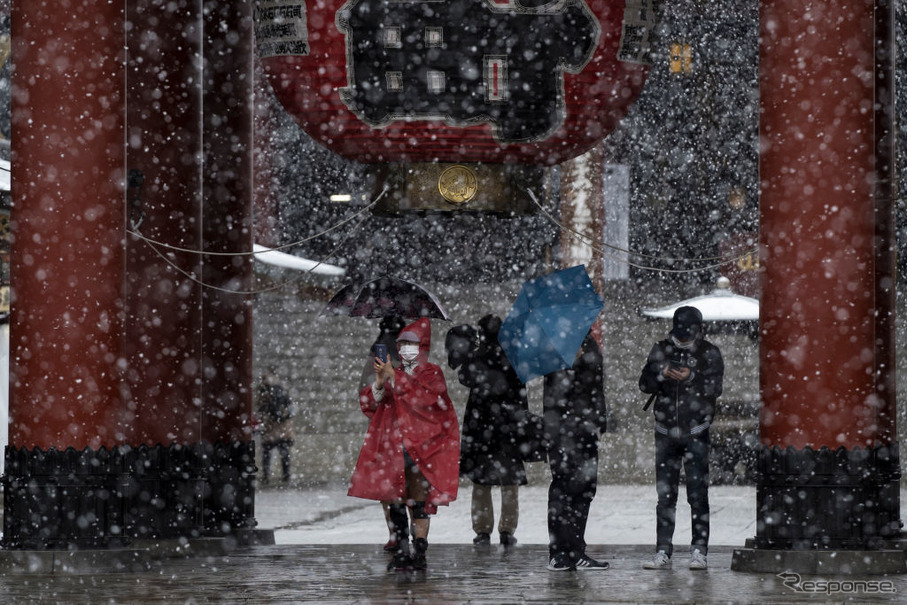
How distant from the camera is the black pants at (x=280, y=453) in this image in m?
20.2

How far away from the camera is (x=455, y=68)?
916cm

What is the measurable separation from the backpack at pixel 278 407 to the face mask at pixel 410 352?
10.7m

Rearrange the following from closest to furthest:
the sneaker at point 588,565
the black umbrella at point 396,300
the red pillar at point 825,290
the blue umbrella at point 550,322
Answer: the blue umbrella at point 550,322, the red pillar at point 825,290, the sneaker at point 588,565, the black umbrella at point 396,300

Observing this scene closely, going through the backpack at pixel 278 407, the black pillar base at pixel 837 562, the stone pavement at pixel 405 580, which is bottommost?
the stone pavement at pixel 405 580

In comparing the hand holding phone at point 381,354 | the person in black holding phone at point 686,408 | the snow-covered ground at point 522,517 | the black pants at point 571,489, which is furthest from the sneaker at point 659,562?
the snow-covered ground at point 522,517

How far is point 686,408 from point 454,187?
187 cm

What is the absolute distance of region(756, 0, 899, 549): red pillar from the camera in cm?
949

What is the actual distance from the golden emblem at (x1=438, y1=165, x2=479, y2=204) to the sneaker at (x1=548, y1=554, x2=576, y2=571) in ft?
7.17

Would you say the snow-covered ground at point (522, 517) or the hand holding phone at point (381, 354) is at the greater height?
the hand holding phone at point (381, 354)

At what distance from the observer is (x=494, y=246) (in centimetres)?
2355

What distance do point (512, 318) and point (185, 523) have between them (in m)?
3.15

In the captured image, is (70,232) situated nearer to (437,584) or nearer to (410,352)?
(410,352)

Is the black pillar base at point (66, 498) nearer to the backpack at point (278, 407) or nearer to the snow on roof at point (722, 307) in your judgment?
the backpack at point (278, 407)

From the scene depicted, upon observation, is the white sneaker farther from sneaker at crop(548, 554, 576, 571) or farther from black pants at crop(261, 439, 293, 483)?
black pants at crop(261, 439, 293, 483)
